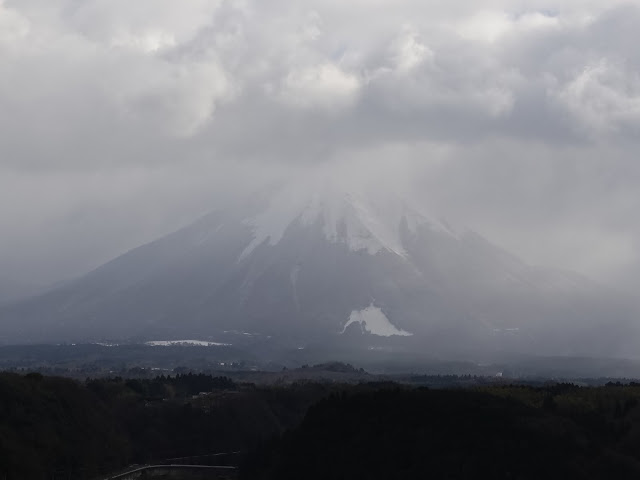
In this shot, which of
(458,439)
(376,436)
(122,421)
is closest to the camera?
(458,439)

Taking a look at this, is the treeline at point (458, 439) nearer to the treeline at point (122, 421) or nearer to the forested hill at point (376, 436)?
the forested hill at point (376, 436)

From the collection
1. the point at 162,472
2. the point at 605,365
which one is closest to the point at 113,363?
the point at 605,365

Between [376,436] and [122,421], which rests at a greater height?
[122,421]

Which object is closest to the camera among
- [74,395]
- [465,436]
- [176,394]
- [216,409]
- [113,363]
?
[465,436]

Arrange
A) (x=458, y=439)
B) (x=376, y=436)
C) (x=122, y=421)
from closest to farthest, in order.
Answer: (x=458, y=439), (x=376, y=436), (x=122, y=421)

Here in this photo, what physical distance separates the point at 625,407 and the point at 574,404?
9.69 feet

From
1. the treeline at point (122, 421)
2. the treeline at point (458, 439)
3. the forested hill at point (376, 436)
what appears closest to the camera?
the treeline at point (458, 439)

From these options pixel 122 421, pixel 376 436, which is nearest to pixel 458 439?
pixel 376 436

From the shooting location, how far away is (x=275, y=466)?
56.2 meters

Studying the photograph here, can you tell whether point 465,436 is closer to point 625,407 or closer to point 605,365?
point 625,407

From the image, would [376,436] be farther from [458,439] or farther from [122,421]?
[122,421]

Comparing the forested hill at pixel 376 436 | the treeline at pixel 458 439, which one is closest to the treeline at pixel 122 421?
the forested hill at pixel 376 436

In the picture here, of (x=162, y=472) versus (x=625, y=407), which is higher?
(x=625, y=407)

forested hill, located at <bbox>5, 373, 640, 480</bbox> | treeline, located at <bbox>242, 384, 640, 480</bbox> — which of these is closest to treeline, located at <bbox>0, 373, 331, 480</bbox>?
forested hill, located at <bbox>5, 373, 640, 480</bbox>
